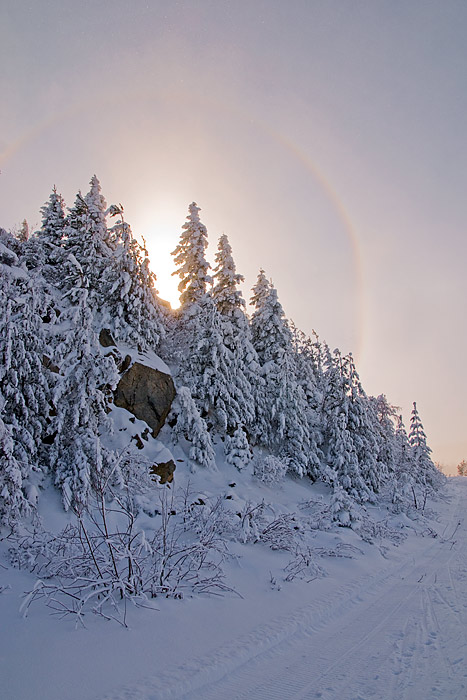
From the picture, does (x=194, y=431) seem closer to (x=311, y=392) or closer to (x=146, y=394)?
(x=146, y=394)

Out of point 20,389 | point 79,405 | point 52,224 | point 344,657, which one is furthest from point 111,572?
point 52,224

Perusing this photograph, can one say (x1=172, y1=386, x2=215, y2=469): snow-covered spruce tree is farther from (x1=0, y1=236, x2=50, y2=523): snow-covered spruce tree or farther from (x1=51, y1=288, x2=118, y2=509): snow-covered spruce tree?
(x1=0, y1=236, x2=50, y2=523): snow-covered spruce tree

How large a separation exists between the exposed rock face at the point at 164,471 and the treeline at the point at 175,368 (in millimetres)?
2186

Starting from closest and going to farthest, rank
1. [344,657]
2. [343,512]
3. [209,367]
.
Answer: [344,657] → [343,512] → [209,367]

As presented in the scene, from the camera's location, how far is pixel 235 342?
21.7 m

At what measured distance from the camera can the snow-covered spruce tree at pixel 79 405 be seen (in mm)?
11031

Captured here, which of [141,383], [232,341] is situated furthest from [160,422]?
[232,341]

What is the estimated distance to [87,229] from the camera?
74.1ft

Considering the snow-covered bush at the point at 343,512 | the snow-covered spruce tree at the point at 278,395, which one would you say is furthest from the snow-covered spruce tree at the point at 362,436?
the snow-covered bush at the point at 343,512

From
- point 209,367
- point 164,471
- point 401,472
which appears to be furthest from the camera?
point 401,472

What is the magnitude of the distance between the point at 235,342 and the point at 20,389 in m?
13.0

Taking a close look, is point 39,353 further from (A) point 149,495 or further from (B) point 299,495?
(B) point 299,495

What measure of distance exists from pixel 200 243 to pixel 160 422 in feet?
41.3

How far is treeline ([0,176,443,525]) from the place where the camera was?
11.1 m
